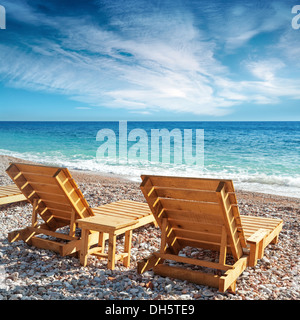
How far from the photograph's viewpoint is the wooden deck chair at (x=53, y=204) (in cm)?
366

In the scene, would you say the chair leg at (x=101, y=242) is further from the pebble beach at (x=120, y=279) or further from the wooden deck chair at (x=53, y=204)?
the pebble beach at (x=120, y=279)

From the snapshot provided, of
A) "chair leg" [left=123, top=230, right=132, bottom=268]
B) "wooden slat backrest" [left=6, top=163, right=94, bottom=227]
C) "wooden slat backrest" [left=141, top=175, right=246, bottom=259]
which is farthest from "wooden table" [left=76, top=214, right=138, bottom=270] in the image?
"wooden slat backrest" [left=141, top=175, right=246, bottom=259]

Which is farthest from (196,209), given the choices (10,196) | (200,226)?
(10,196)

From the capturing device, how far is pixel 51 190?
398 centimetres

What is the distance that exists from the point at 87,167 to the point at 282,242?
12.7 m

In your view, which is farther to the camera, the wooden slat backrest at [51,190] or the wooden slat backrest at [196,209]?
the wooden slat backrest at [51,190]

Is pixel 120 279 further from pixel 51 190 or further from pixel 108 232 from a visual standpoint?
pixel 51 190

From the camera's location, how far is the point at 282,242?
15.3 feet

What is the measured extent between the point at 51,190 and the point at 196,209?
1.87 meters

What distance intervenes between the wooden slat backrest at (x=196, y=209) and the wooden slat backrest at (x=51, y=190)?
975 mm

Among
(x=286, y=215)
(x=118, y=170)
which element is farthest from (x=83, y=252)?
(x=118, y=170)

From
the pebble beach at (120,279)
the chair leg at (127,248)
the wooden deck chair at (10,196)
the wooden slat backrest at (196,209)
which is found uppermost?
the wooden slat backrest at (196,209)

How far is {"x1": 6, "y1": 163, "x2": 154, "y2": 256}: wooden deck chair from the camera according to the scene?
366cm

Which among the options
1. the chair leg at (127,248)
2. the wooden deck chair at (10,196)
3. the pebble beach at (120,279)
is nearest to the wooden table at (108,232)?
the chair leg at (127,248)
